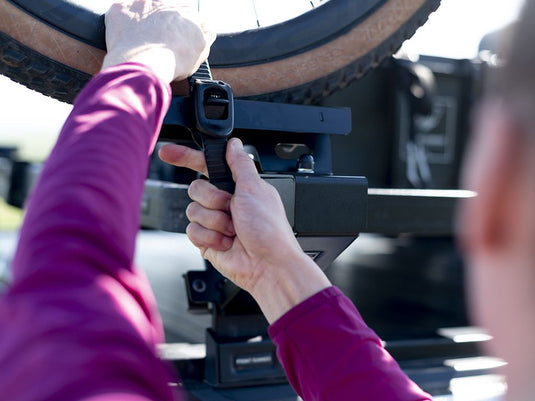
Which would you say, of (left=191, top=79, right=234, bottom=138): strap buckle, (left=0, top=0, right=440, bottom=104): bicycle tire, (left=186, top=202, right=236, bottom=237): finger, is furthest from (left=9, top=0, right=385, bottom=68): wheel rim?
(left=186, top=202, right=236, bottom=237): finger

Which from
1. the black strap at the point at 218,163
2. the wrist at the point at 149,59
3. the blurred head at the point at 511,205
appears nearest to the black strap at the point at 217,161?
the black strap at the point at 218,163

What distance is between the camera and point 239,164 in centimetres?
69

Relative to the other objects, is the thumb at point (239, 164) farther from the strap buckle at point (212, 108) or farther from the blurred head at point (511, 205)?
the blurred head at point (511, 205)

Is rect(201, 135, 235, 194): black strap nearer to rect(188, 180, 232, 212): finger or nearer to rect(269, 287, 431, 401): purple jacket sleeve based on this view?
rect(188, 180, 232, 212): finger

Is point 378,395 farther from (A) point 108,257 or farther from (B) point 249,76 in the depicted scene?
(B) point 249,76

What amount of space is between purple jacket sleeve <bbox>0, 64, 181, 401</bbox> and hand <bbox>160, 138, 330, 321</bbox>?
0.16 meters

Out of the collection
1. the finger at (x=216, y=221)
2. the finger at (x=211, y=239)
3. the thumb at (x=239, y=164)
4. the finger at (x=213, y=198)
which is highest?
the thumb at (x=239, y=164)

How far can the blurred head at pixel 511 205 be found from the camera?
33cm

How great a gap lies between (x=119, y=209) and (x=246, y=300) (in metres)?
0.65

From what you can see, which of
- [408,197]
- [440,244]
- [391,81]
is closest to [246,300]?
[408,197]

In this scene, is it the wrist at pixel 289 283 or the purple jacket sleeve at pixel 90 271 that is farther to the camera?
the wrist at pixel 289 283

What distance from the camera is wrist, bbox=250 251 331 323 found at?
65 centimetres

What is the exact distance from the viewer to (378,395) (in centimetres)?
63

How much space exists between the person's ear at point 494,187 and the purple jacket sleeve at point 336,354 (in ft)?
1.04
